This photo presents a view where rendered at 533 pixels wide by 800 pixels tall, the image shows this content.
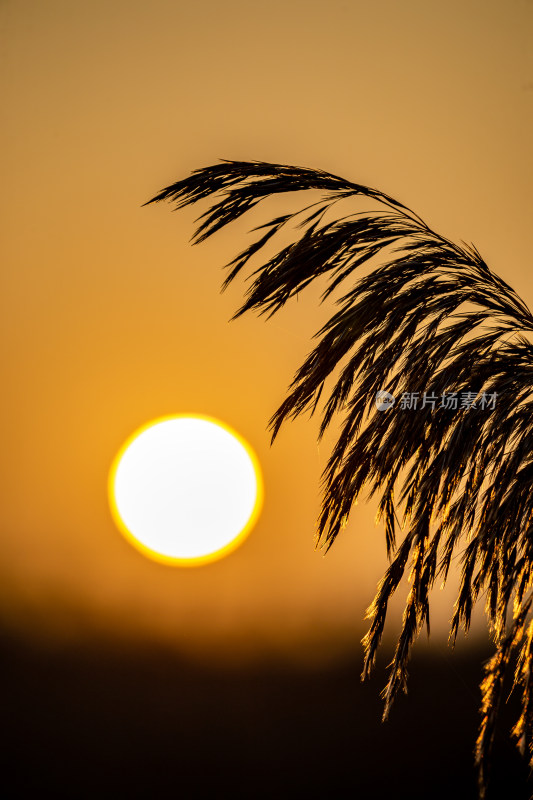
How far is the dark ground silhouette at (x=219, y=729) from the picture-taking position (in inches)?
675

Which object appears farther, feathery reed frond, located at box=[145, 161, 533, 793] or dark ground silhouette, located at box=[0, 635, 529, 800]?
dark ground silhouette, located at box=[0, 635, 529, 800]

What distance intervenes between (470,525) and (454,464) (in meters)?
0.20

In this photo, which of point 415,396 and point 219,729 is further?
point 219,729

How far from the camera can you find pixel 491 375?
1577 millimetres

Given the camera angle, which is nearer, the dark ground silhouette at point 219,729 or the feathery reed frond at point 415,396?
the feathery reed frond at point 415,396

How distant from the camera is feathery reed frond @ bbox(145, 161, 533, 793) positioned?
1.51 metres

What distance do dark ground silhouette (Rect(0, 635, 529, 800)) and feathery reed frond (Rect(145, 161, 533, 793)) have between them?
1678 cm

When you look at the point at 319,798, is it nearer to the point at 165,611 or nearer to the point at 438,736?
the point at 438,736

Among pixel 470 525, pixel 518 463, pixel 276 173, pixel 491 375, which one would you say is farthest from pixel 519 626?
pixel 276 173

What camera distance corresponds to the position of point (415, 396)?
1.56 m

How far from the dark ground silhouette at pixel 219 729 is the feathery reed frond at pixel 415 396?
16784 millimetres

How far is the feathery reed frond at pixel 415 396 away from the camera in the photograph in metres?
1.51

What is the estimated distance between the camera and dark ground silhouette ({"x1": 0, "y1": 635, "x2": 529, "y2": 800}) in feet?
56.3

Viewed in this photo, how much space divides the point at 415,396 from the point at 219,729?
19.5 meters
